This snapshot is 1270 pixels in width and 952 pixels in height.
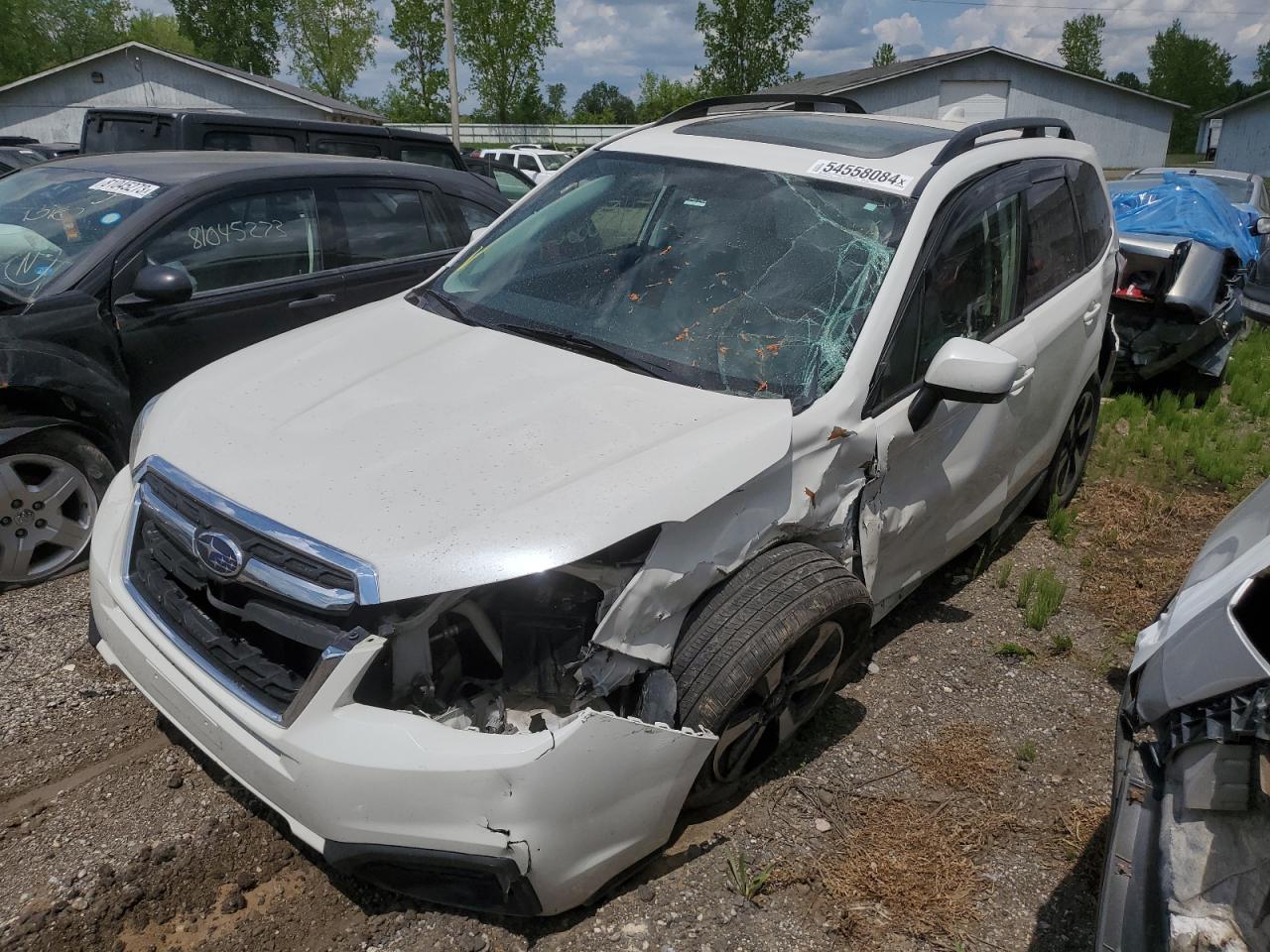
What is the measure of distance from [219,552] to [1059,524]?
13.3 feet

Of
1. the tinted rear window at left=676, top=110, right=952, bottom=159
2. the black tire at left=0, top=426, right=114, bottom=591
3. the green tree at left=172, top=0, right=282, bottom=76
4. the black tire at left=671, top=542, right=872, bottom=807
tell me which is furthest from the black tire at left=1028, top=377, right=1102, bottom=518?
the green tree at left=172, top=0, right=282, bottom=76

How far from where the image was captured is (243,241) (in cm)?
491

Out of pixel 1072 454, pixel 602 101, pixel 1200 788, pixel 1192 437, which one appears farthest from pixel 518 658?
pixel 602 101

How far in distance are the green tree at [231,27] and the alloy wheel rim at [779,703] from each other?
71.0 meters

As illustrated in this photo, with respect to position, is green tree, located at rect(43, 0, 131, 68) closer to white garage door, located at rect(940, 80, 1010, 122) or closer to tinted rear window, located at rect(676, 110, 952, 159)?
white garage door, located at rect(940, 80, 1010, 122)

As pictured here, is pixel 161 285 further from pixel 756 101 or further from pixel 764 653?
pixel 764 653

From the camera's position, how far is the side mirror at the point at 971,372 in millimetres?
2967

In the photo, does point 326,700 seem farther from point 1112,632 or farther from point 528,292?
point 1112,632

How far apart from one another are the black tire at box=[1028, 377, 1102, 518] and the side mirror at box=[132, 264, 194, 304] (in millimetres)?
4116

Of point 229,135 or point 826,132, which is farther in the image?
point 229,135

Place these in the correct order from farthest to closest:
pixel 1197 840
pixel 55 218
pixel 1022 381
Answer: pixel 55 218 < pixel 1022 381 < pixel 1197 840

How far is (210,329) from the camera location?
4652mm

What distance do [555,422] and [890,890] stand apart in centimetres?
159

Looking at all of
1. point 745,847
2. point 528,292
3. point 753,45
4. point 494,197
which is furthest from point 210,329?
point 753,45
